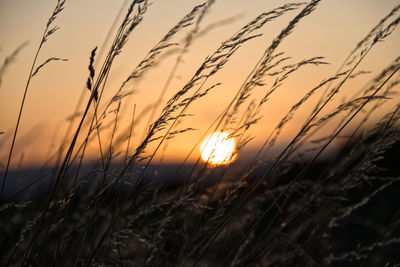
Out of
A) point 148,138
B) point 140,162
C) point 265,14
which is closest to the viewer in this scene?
point 148,138

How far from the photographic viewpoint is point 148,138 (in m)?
1.39

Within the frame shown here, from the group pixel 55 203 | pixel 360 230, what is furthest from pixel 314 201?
pixel 360 230

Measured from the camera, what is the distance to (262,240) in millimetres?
1991

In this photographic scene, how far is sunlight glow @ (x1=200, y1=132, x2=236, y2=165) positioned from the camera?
6.11ft

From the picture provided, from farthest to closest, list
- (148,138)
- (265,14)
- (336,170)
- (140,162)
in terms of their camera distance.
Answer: (336,170)
(265,14)
(140,162)
(148,138)

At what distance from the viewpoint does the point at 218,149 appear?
186cm

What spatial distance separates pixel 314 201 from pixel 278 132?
372 mm

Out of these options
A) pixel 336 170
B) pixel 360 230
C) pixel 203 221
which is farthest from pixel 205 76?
pixel 360 230

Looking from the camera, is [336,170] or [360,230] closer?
[336,170]

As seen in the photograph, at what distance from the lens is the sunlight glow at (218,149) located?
1862 millimetres

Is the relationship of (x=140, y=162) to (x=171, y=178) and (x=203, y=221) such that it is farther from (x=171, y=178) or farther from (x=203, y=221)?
(x=203, y=221)

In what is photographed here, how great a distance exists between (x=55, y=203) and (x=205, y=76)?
0.68 metres

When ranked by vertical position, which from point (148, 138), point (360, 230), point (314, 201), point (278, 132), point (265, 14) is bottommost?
point (360, 230)

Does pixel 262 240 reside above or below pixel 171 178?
below
